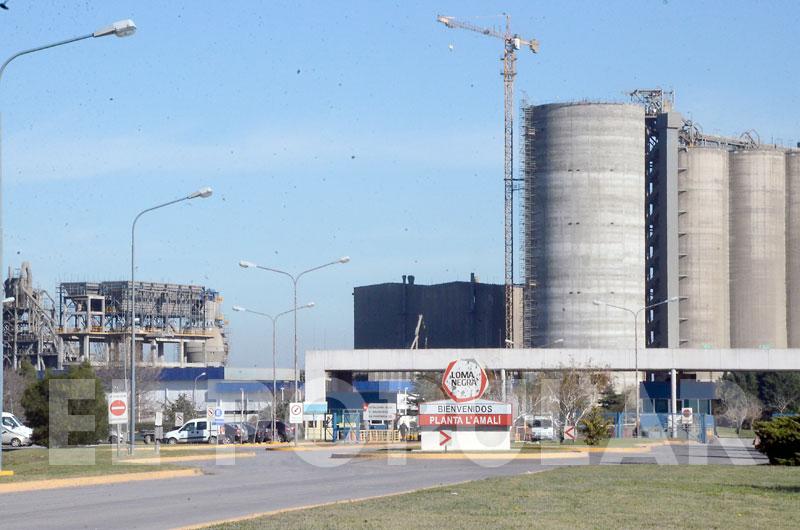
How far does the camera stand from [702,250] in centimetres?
11431

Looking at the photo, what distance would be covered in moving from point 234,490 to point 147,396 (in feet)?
255

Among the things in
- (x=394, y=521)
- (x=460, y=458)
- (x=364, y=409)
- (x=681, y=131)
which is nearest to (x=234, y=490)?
(x=394, y=521)

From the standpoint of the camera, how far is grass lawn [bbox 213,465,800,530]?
50.9 ft

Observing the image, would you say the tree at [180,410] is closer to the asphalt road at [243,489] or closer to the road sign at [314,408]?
the road sign at [314,408]

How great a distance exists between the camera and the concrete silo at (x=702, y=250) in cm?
11431

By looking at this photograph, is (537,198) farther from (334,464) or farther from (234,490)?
(234,490)

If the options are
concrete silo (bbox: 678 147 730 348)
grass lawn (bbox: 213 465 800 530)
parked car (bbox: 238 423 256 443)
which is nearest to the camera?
grass lawn (bbox: 213 465 800 530)

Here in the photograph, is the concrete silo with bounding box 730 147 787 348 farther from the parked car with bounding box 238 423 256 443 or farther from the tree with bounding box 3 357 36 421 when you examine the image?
the tree with bounding box 3 357 36 421

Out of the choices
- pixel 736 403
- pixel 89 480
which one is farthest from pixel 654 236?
pixel 89 480

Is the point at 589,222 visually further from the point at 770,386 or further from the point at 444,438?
the point at 444,438

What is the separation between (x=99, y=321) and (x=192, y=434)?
53.6m

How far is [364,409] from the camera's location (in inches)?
3182

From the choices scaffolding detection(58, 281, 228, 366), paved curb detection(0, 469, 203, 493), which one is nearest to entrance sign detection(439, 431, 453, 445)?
paved curb detection(0, 469, 203, 493)

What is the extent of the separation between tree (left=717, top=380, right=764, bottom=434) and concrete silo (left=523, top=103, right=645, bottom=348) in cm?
1009
